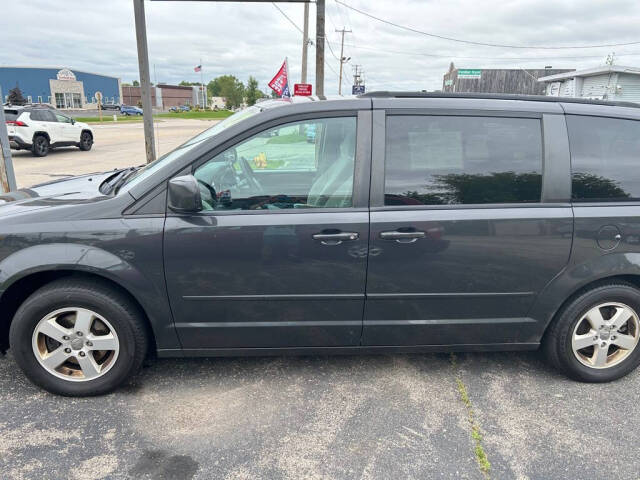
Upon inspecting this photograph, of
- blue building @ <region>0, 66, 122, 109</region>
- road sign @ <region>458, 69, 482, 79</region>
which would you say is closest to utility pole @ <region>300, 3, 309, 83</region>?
road sign @ <region>458, 69, 482, 79</region>

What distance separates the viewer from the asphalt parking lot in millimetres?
2273

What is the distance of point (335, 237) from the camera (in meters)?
2.59

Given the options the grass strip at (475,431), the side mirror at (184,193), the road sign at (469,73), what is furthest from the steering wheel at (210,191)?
the road sign at (469,73)

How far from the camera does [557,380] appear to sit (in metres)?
3.07

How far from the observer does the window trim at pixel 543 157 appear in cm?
265

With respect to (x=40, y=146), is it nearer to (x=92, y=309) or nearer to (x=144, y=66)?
(x=144, y=66)

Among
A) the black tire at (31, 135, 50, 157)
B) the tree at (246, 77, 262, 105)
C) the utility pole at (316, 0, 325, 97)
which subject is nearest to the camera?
the utility pole at (316, 0, 325, 97)

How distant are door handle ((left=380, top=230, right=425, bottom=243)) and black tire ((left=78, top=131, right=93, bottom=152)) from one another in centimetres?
1721

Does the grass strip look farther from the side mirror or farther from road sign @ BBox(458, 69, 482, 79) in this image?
road sign @ BBox(458, 69, 482, 79)

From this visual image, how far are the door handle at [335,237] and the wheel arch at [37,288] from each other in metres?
1.12

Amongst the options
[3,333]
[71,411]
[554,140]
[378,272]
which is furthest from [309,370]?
[554,140]

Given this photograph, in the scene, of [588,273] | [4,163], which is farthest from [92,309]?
[4,163]

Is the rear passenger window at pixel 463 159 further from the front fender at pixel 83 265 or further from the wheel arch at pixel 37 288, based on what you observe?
the wheel arch at pixel 37 288

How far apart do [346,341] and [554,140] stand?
1.75 m
